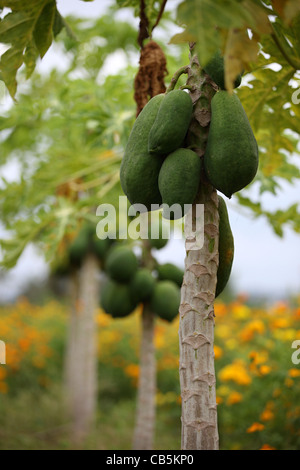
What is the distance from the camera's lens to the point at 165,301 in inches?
105

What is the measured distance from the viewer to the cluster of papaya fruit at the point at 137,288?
8.85 ft

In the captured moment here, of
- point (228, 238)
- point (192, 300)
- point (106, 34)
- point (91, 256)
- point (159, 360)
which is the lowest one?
point (192, 300)

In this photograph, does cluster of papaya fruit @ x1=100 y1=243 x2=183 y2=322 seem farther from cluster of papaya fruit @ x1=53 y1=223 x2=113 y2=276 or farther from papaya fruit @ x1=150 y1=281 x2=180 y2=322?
cluster of papaya fruit @ x1=53 y1=223 x2=113 y2=276

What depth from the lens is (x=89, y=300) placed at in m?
4.66

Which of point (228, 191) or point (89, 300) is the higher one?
point (89, 300)

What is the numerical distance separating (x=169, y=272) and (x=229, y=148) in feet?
5.72

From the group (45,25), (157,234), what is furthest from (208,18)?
(157,234)

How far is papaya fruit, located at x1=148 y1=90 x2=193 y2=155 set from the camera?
1.23m

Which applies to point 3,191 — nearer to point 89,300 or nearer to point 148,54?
point 89,300

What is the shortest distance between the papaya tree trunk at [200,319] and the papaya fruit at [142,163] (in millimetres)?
121

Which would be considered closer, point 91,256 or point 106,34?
point 91,256

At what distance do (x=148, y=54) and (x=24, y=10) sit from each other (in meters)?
0.45

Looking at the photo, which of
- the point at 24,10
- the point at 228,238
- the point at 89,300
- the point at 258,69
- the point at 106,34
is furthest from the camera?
the point at 106,34

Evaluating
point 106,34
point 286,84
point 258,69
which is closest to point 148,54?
point 258,69
